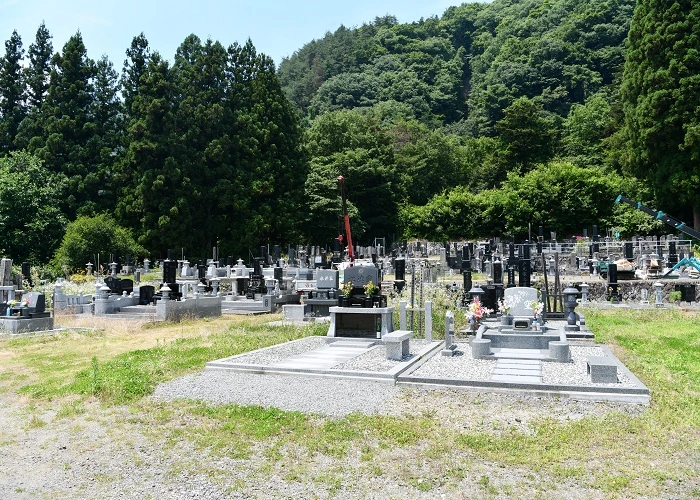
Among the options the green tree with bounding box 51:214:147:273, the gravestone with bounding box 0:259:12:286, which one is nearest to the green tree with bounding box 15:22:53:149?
the green tree with bounding box 51:214:147:273

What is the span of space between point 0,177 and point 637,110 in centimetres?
3593

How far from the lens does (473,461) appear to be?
16.5 ft

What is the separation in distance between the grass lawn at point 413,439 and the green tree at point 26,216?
79.7ft

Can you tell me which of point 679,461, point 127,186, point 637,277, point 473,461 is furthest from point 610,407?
point 127,186

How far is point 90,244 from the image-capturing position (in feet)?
100

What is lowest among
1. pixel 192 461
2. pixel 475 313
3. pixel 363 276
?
pixel 192 461

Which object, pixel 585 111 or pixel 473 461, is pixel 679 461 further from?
pixel 585 111

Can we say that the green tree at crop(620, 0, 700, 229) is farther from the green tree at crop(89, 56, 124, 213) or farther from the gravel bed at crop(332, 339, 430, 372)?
the green tree at crop(89, 56, 124, 213)

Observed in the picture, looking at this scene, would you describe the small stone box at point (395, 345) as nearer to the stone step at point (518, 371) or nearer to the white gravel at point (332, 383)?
the white gravel at point (332, 383)

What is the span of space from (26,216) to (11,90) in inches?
637

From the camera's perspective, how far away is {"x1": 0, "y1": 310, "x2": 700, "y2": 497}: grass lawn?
464cm

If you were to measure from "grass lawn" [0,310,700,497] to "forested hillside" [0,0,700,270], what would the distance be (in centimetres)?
2653

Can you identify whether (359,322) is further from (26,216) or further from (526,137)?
(526,137)

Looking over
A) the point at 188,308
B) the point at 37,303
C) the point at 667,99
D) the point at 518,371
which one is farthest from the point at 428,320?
the point at 667,99
